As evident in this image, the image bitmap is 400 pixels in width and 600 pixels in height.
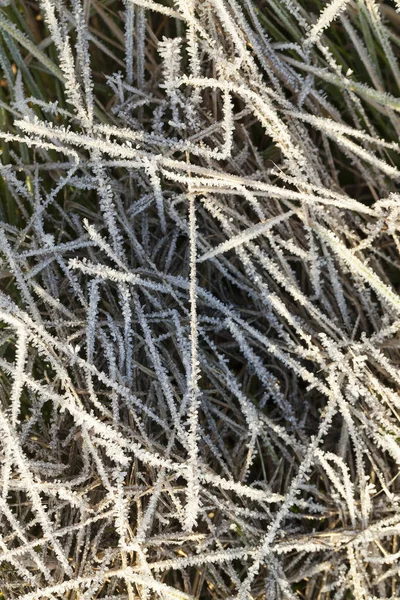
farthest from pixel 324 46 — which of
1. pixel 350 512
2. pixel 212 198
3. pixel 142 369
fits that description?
pixel 350 512

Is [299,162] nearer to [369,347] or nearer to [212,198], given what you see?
[212,198]

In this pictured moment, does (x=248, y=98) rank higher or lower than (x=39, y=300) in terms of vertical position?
higher

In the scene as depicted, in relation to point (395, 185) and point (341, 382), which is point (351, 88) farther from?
point (341, 382)

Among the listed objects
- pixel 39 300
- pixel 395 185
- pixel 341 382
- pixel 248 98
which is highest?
pixel 248 98

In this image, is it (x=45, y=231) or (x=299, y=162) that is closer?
(x=299, y=162)

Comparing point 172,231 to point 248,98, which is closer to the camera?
point 248,98

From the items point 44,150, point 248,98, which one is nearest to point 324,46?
point 248,98
